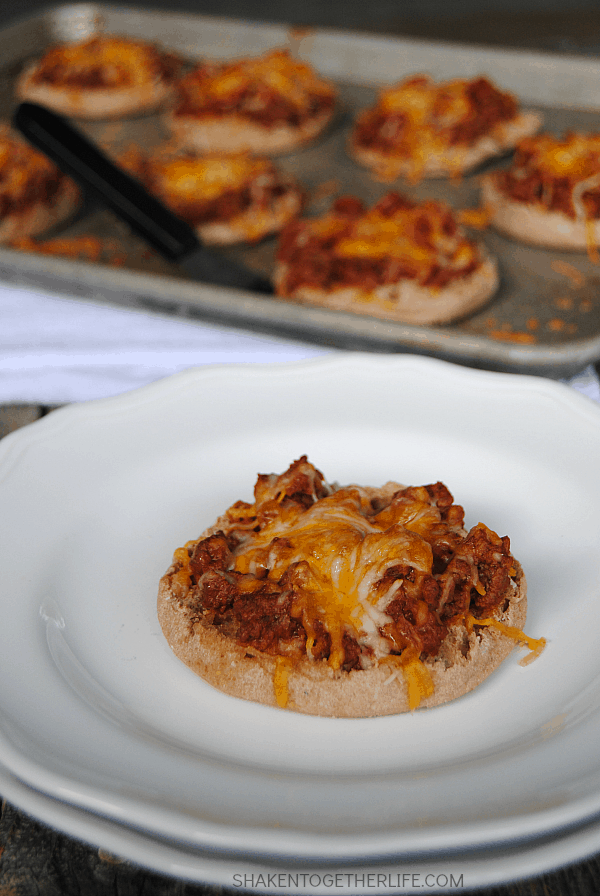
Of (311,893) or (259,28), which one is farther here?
(259,28)

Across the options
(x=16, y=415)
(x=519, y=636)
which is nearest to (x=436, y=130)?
(x=16, y=415)

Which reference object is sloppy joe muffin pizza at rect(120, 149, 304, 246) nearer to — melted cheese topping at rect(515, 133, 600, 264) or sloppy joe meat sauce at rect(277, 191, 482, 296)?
sloppy joe meat sauce at rect(277, 191, 482, 296)

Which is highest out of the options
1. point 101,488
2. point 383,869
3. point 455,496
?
point 383,869

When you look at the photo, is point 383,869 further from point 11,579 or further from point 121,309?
point 121,309

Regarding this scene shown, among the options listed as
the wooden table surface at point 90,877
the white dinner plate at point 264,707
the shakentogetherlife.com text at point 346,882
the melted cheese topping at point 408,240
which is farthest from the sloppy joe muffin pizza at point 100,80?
the shakentogetherlife.com text at point 346,882

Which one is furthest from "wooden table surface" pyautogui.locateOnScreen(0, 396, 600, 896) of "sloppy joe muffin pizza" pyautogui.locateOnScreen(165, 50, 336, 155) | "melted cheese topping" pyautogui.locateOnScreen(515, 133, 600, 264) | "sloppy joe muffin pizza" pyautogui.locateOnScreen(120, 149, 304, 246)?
"sloppy joe muffin pizza" pyautogui.locateOnScreen(165, 50, 336, 155)

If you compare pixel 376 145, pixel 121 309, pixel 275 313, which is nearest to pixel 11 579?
pixel 275 313

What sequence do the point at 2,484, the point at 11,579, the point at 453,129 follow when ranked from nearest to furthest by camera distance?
the point at 11,579, the point at 2,484, the point at 453,129

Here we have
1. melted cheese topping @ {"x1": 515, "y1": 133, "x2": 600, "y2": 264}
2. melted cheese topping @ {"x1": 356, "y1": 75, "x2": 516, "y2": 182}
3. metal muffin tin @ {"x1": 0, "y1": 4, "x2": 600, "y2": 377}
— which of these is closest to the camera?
metal muffin tin @ {"x1": 0, "y1": 4, "x2": 600, "y2": 377}

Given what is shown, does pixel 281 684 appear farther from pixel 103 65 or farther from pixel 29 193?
pixel 103 65
